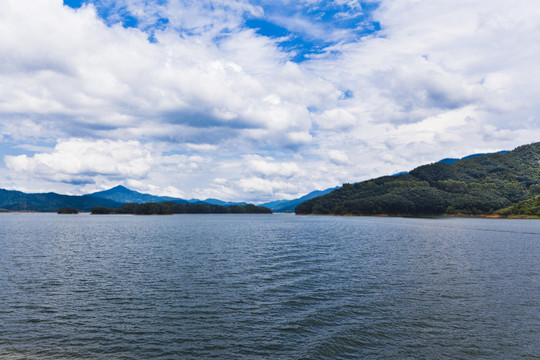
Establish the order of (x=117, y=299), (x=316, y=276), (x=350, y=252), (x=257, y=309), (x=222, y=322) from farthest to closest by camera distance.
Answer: (x=350, y=252) < (x=316, y=276) < (x=117, y=299) < (x=257, y=309) < (x=222, y=322)

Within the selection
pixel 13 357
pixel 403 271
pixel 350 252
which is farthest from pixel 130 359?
pixel 350 252

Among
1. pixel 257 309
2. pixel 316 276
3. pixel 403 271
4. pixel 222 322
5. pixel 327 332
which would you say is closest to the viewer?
pixel 327 332

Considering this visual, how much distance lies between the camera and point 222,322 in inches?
1112

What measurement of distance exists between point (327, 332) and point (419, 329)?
8.19 meters

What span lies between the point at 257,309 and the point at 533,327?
24.8 metres

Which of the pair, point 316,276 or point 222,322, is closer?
point 222,322

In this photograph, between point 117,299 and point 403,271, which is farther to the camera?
point 403,271

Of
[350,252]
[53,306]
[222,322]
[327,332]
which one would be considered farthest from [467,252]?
[53,306]

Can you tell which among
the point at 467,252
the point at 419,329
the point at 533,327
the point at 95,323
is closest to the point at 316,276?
the point at 419,329

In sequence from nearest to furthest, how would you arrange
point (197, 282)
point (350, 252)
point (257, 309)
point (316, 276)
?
point (257, 309) → point (197, 282) → point (316, 276) → point (350, 252)

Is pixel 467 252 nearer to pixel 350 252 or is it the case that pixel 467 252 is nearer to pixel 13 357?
pixel 350 252

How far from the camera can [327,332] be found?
86.2 ft

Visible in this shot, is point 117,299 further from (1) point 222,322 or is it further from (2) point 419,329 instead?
(2) point 419,329

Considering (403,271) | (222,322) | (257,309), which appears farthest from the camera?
(403,271)
